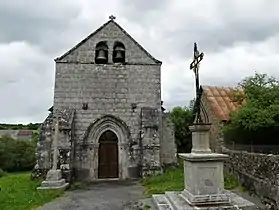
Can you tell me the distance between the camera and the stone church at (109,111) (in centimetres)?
1711

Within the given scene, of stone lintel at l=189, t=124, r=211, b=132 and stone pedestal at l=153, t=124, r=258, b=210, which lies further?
stone lintel at l=189, t=124, r=211, b=132

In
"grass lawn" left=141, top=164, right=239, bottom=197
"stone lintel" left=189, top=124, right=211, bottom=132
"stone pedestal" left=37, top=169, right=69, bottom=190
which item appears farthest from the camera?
"stone pedestal" left=37, top=169, right=69, bottom=190

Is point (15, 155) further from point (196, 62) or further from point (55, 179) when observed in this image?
point (196, 62)

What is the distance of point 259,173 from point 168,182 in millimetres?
4578

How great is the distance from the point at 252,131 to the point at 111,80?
827 cm

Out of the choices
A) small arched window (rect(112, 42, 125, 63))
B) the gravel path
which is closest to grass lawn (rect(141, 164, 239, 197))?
the gravel path

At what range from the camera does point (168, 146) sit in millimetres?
18438

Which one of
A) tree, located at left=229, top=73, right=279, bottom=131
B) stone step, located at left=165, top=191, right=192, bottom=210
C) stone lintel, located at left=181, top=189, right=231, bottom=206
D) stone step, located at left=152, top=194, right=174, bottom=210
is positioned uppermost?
tree, located at left=229, top=73, right=279, bottom=131

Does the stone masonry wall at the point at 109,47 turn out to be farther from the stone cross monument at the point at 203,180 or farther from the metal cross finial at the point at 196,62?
the stone cross monument at the point at 203,180

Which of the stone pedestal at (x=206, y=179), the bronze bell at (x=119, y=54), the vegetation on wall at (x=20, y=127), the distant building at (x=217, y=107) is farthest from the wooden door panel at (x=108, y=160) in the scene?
the vegetation on wall at (x=20, y=127)

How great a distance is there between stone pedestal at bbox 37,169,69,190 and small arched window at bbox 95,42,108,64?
7.03 meters

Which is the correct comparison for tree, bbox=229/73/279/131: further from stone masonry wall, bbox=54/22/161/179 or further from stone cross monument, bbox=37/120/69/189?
stone cross monument, bbox=37/120/69/189

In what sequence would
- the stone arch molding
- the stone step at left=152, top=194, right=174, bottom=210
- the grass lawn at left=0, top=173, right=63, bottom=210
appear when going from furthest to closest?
1. the stone arch molding
2. the grass lawn at left=0, top=173, right=63, bottom=210
3. the stone step at left=152, top=194, right=174, bottom=210

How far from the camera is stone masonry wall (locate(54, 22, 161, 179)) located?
1775 centimetres
